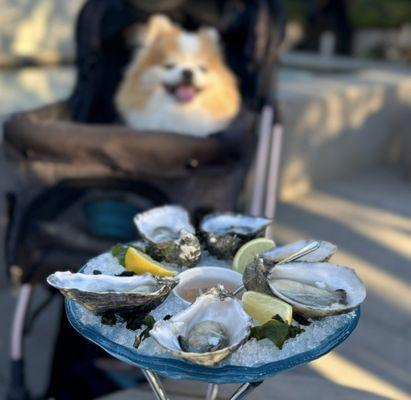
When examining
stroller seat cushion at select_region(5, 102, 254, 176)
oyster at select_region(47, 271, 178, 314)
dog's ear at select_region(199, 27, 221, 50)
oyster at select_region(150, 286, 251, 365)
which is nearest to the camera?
oyster at select_region(150, 286, 251, 365)

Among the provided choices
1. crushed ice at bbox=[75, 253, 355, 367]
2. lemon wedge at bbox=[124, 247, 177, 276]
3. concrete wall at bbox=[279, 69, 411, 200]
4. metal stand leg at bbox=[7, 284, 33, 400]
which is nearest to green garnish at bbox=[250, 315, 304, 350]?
crushed ice at bbox=[75, 253, 355, 367]

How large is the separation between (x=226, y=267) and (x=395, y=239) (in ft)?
9.48

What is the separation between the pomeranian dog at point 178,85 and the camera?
2.88 meters

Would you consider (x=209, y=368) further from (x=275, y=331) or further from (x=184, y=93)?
(x=184, y=93)

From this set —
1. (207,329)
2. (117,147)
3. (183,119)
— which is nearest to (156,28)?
(183,119)

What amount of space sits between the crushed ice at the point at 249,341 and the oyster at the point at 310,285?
0.04 meters

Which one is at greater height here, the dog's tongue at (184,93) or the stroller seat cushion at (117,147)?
the dog's tongue at (184,93)

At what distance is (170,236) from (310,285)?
0.38m

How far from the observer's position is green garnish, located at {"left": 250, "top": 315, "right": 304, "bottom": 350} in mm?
1160

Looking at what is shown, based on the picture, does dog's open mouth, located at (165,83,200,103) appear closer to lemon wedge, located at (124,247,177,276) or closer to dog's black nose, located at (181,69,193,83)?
dog's black nose, located at (181,69,193,83)

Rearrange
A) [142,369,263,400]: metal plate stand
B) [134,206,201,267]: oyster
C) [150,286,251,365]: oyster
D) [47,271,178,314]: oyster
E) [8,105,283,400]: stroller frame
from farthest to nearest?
[8,105,283,400]: stroller frame < [134,206,201,267]: oyster < [142,369,263,400]: metal plate stand < [47,271,178,314]: oyster < [150,286,251,365]: oyster

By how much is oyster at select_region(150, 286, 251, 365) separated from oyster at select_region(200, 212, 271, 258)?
0.29 metres

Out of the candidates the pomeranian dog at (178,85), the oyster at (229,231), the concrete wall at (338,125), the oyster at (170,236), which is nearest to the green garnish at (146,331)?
the oyster at (170,236)

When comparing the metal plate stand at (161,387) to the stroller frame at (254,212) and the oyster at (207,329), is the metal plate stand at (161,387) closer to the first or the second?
the stroller frame at (254,212)
